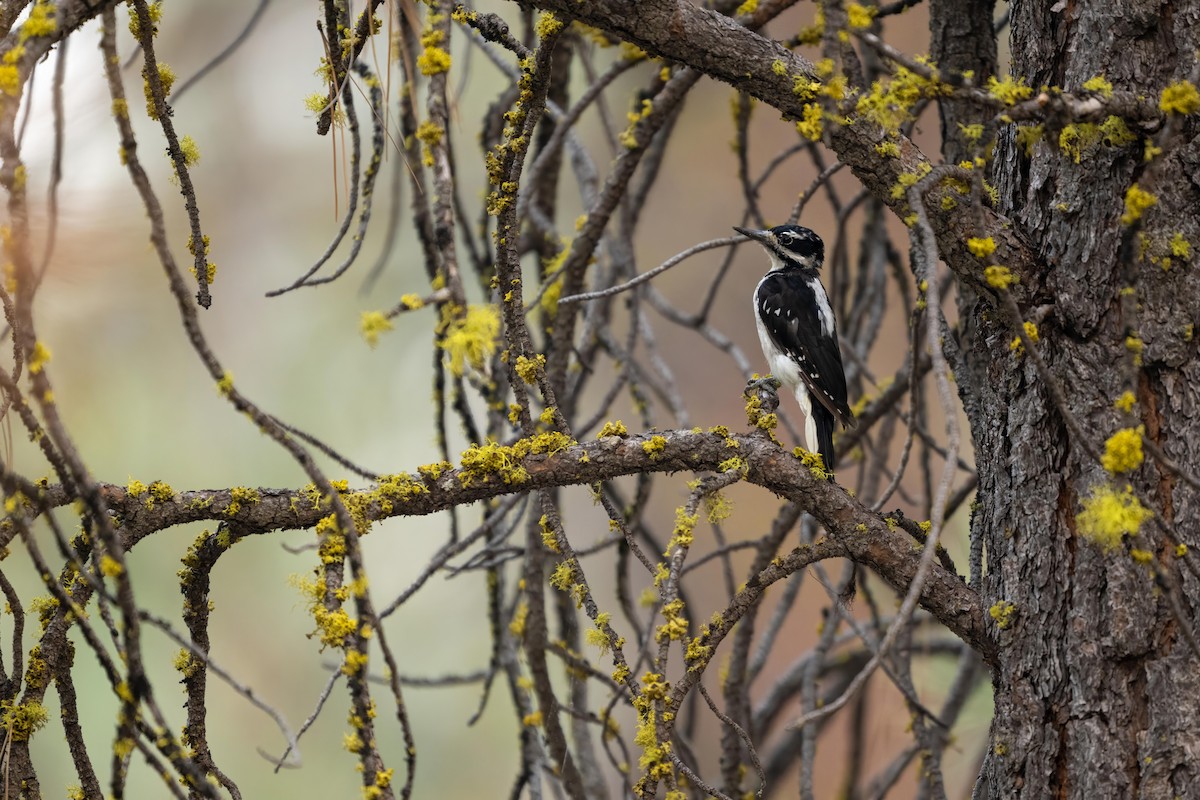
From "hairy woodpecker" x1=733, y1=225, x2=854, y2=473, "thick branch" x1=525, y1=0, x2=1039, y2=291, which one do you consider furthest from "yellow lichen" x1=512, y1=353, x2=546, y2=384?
"hairy woodpecker" x1=733, y1=225, x2=854, y2=473

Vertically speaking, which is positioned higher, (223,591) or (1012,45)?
(223,591)

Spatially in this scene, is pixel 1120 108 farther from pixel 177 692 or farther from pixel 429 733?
pixel 429 733

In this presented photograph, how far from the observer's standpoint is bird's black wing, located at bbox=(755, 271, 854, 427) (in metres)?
3.62

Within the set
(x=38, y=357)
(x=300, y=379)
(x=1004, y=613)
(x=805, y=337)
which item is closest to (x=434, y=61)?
(x=38, y=357)

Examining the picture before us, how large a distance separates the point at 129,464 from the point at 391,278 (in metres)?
1.99

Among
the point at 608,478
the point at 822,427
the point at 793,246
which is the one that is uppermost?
the point at 793,246

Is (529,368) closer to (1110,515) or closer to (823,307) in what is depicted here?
(1110,515)

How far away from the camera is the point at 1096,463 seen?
1777mm

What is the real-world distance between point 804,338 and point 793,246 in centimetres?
44

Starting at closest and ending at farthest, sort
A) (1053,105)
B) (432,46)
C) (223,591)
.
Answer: (432,46) → (1053,105) → (223,591)

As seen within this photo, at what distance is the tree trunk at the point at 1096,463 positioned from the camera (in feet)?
5.70

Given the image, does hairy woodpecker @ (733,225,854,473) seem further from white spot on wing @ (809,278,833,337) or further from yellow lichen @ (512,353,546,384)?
yellow lichen @ (512,353,546,384)

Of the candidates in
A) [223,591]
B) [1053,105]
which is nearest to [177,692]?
[223,591]

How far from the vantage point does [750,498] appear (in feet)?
23.3
